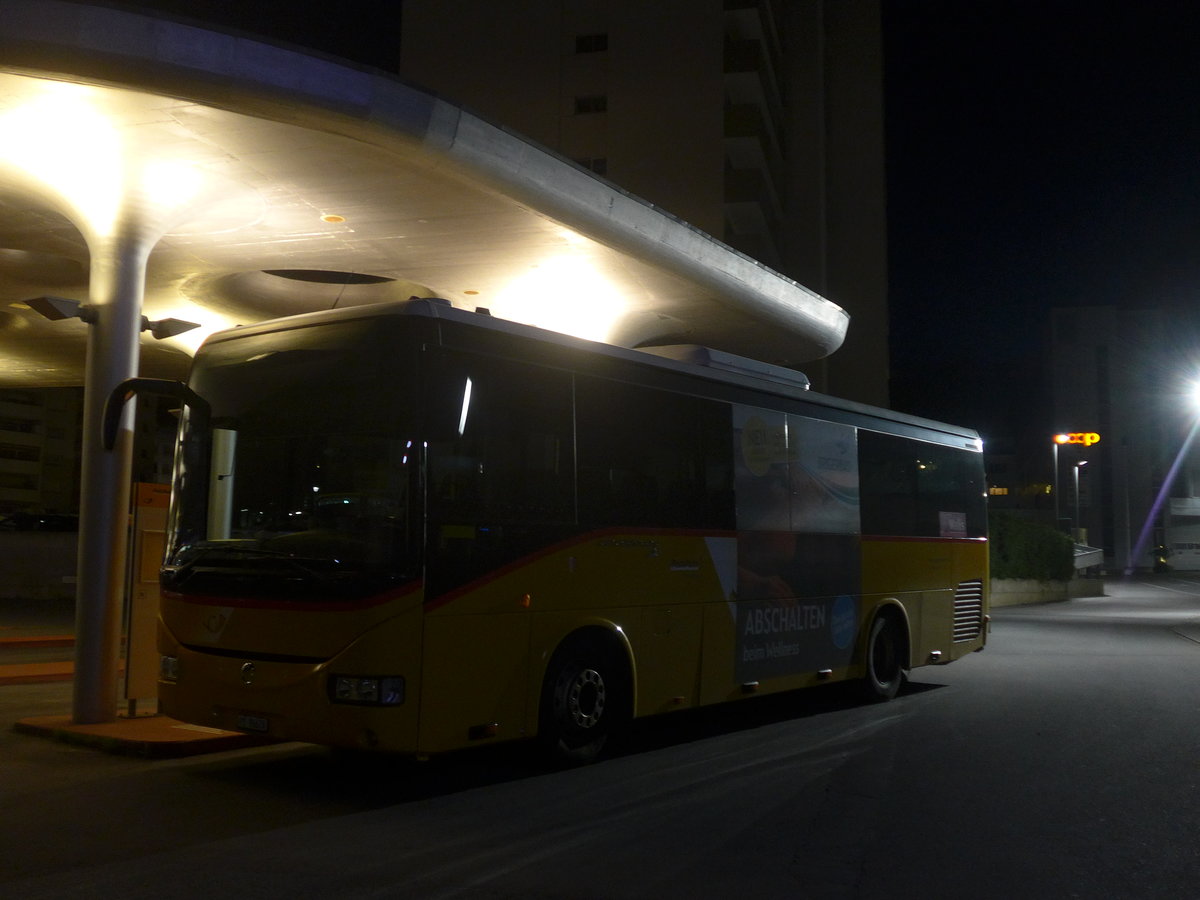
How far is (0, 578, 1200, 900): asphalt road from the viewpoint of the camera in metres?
5.85

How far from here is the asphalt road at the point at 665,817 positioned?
585 cm

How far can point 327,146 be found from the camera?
10.4m

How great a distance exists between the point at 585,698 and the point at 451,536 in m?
2.03

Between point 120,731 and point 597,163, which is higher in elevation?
point 597,163

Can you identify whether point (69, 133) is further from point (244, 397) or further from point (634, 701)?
point (634, 701)

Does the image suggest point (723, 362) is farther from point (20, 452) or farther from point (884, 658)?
point (20, 452)

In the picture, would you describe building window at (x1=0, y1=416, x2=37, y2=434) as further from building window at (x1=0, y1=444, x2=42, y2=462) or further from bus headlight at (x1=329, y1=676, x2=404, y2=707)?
bus headlight at (x1=329, y1=676, x2=404, y2=707)

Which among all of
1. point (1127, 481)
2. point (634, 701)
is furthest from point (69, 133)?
point (1127, 481)

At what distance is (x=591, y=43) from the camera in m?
46.3

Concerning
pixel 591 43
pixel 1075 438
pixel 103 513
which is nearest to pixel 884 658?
pixel 103 513

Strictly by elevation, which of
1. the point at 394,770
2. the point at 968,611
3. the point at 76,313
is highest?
the point at 76,313

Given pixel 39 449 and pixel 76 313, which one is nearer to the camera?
pixel 76 313

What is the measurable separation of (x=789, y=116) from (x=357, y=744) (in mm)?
58654

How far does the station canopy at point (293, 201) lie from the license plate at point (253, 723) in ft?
16.0
